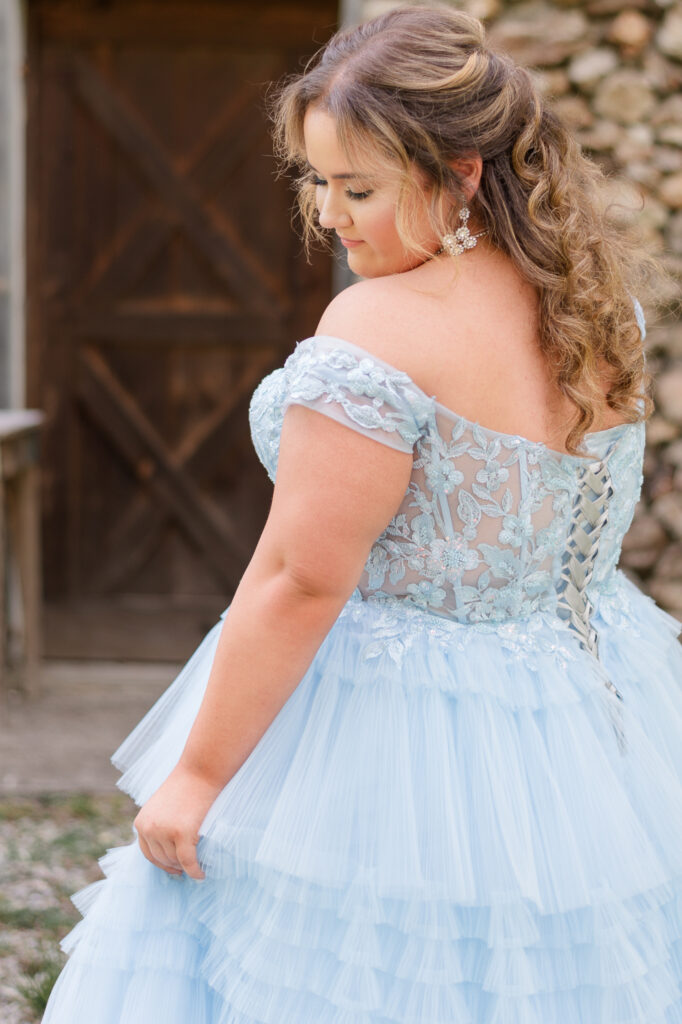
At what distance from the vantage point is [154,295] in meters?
4.32

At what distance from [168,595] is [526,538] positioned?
3.38 m

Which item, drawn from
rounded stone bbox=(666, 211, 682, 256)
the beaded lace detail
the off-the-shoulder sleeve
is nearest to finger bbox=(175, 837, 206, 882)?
the beaded lace detail

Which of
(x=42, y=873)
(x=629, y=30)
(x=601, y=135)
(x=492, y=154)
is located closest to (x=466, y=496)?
(x=492, y=154)

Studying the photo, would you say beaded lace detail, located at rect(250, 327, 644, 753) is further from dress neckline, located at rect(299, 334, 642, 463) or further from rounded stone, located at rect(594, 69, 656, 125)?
rounded stone, located at rect(594, 69, 656, 125)

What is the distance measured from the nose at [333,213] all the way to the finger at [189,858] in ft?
2.45

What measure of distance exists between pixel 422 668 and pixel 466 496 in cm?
21

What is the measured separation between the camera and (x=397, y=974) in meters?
1.12

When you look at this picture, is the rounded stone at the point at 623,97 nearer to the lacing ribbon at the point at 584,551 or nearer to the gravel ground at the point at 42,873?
the lacing ribbon at the point at 584,551

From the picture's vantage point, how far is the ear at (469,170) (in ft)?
3.94

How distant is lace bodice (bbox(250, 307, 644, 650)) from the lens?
43.6 inches

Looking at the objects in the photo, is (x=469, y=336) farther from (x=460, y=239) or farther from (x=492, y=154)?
(x=492, y=154)

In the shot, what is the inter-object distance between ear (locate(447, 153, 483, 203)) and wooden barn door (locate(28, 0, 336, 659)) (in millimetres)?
3087

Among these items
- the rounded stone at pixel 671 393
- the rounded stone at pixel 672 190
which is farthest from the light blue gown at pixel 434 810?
the rounded stone at pixel 672 190

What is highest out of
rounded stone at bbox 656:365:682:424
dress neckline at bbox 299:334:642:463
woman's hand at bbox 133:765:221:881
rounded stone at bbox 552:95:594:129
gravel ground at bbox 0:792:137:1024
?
rounded stone at bbox 552:95:594:129
